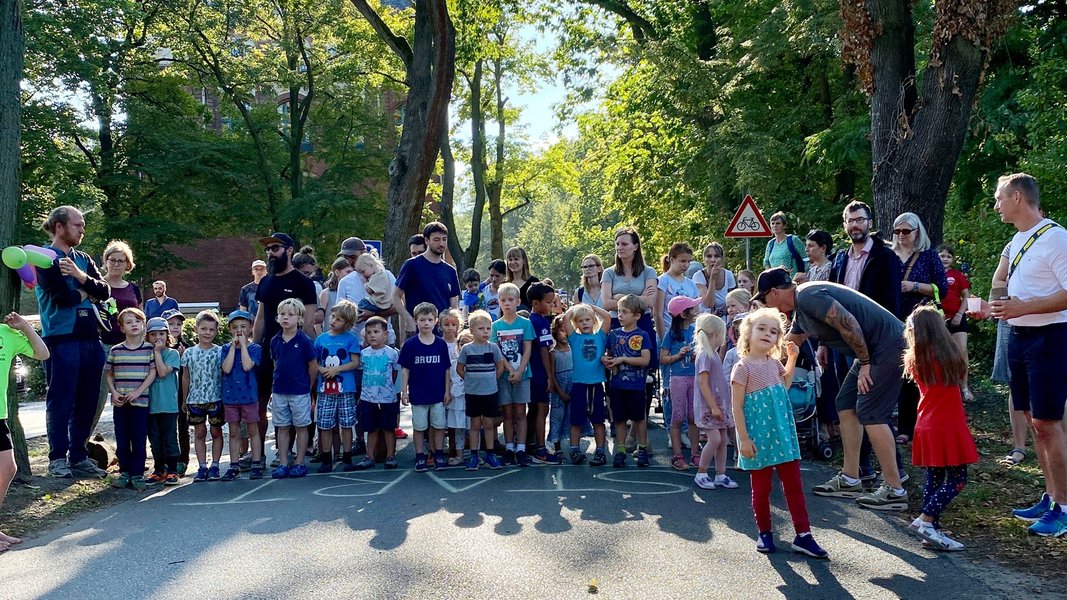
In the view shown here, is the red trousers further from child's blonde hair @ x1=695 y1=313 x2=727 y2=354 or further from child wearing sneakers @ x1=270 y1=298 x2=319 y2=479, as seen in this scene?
child wearing sneakers @ x1=270 y1=298 x2=319 y2=479

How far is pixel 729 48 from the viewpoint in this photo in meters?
21.1

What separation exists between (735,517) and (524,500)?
1727mm

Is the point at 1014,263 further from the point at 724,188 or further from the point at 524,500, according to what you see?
the point at 724,188

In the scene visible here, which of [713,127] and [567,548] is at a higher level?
[713,127]

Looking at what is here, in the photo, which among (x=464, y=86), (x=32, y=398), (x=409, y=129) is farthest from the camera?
(x=464, y=86)

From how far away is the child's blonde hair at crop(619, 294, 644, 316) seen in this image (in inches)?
344

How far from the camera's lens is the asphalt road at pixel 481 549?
16.6 ft

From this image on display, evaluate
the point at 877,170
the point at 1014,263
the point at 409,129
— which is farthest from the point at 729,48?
the point at 1014,263

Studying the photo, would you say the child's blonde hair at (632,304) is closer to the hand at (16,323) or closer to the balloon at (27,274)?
the hand at (16,323)

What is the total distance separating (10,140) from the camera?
855 cm

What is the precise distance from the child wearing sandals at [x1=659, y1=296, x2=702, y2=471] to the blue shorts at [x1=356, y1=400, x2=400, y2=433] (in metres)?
2.74

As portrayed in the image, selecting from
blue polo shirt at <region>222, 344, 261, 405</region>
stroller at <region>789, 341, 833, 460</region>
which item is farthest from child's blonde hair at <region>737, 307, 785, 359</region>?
blue polo shirt at <region>222, 344, 261, 405</region>

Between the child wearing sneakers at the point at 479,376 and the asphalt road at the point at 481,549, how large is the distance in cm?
91

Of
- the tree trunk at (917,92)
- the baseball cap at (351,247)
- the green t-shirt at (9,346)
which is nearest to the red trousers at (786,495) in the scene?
the green t-shirt at (9,346)
